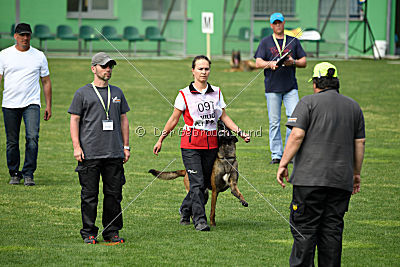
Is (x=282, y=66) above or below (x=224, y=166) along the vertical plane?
above

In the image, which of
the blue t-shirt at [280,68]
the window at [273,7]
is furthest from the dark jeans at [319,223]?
the window at [273,7]

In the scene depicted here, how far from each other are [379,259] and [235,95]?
15297mm

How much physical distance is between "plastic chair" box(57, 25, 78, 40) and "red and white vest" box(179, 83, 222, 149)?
90.7 ft

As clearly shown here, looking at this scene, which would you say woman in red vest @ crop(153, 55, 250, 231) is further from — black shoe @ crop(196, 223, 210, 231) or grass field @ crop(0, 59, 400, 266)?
grass field @ crop(0, 59, 400, 266)

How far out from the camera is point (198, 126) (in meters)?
7.78

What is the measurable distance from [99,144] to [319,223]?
2401 millimetres

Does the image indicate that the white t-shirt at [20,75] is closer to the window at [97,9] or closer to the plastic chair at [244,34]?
the plastic chair at [244,34]

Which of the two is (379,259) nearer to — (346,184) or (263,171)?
(346,184)

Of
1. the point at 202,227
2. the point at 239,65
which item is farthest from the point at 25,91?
the point at 239,65

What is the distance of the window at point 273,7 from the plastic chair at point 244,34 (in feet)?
4.03

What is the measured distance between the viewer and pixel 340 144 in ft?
18.9

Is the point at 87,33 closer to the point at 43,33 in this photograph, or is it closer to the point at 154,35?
the point at 43,33

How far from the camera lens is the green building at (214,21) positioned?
34.9m

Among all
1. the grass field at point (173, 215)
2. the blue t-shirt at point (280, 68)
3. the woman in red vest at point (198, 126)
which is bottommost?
the grass field at point (173, 215)
